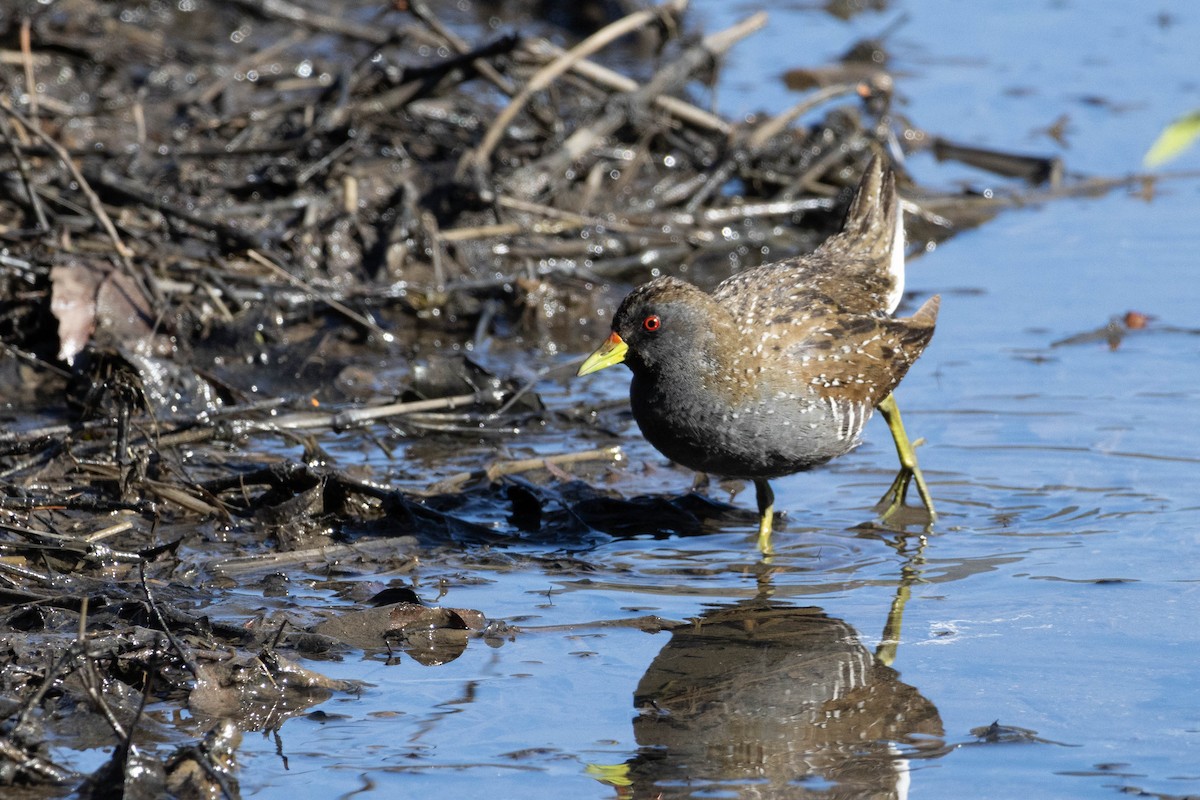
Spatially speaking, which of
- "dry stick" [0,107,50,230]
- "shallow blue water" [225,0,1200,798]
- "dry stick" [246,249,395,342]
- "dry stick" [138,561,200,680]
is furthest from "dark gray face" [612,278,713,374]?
"dry stick" [0,107,50,230]

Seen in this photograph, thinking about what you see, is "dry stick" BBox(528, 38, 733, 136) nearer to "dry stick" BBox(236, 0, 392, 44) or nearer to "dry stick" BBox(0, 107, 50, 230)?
"dry stick" BBox(236, 0, 392, 44)

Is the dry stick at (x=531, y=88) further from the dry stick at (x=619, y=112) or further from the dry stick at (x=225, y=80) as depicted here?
the dry stick at (x=225, y=80)

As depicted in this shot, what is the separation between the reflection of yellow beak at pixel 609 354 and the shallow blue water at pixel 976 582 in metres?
0.64

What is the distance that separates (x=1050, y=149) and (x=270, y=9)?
524 cm

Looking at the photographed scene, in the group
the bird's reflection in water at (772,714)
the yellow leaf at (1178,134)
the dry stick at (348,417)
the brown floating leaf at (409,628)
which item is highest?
the yellow leaf at (1178,134)

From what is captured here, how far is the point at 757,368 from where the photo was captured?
501 centimetres

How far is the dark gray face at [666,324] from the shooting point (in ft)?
16.4

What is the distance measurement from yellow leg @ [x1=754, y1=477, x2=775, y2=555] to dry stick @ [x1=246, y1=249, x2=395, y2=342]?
2254 mm

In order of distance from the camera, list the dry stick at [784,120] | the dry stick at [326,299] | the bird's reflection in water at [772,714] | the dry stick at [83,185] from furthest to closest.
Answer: the dry stick at [784,120] → the dry stick at [326,299] → the dry stick at [83,185] → the bird's reflection in water at [772,714]

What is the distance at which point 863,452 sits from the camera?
20.6ft

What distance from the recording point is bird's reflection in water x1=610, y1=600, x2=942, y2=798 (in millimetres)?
3555

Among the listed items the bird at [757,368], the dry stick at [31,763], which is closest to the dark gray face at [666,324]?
the bird at [757,368]

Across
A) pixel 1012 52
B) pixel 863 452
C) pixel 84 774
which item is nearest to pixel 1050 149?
pixel 1012 52

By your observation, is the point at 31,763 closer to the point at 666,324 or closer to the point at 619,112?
the point at 666,324
